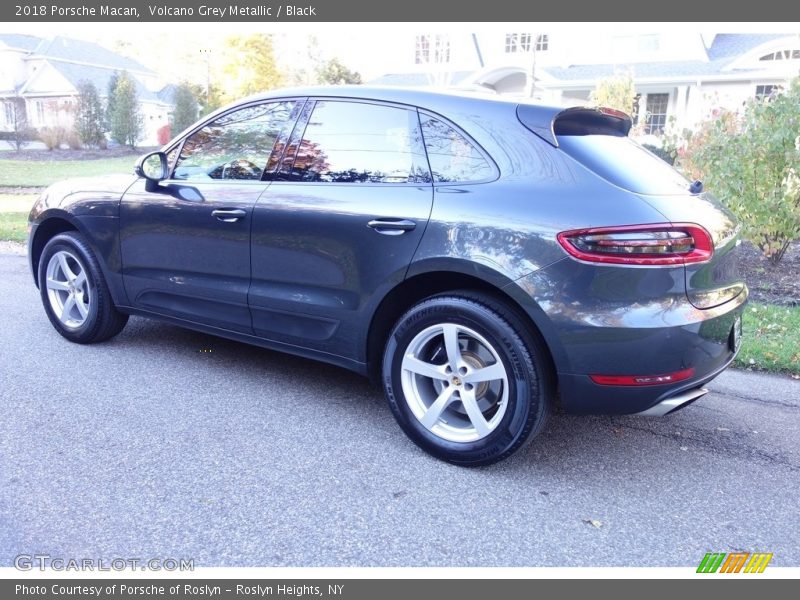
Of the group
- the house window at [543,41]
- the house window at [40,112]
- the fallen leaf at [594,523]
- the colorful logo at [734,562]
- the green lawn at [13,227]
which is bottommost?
the colorful logo at [734,562]

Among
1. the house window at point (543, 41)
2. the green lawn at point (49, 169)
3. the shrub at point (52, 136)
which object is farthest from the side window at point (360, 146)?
the house window at point (543, 41)

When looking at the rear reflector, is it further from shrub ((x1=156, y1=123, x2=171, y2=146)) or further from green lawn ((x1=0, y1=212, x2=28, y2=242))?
shrub ((x1=156, y1=123, x2=171, y2=146))

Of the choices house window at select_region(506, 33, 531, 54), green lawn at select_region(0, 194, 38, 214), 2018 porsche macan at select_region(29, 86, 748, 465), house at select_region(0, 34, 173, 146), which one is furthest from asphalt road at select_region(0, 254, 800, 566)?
house window at select_region(506, 33, 531, 54)

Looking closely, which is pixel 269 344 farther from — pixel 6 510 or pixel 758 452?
pixel 758 452

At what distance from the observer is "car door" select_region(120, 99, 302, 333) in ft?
12.5

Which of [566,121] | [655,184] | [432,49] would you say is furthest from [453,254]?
[432,49]

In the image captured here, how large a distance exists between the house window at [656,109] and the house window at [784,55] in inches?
137

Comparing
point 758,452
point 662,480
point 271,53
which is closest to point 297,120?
point 662,480

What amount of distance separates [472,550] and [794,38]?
77.9ft

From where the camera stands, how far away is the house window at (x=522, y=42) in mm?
27344

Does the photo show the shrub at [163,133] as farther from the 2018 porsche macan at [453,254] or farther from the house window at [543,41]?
the 2018 porsche macan at [453,254]

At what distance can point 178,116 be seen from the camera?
25.0 metres

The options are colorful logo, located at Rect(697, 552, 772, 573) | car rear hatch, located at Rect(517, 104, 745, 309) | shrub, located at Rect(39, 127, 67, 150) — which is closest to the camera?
colorful logo, located at Rect(697, 552, 772, 573)

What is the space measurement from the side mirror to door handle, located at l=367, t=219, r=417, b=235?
1735mm
